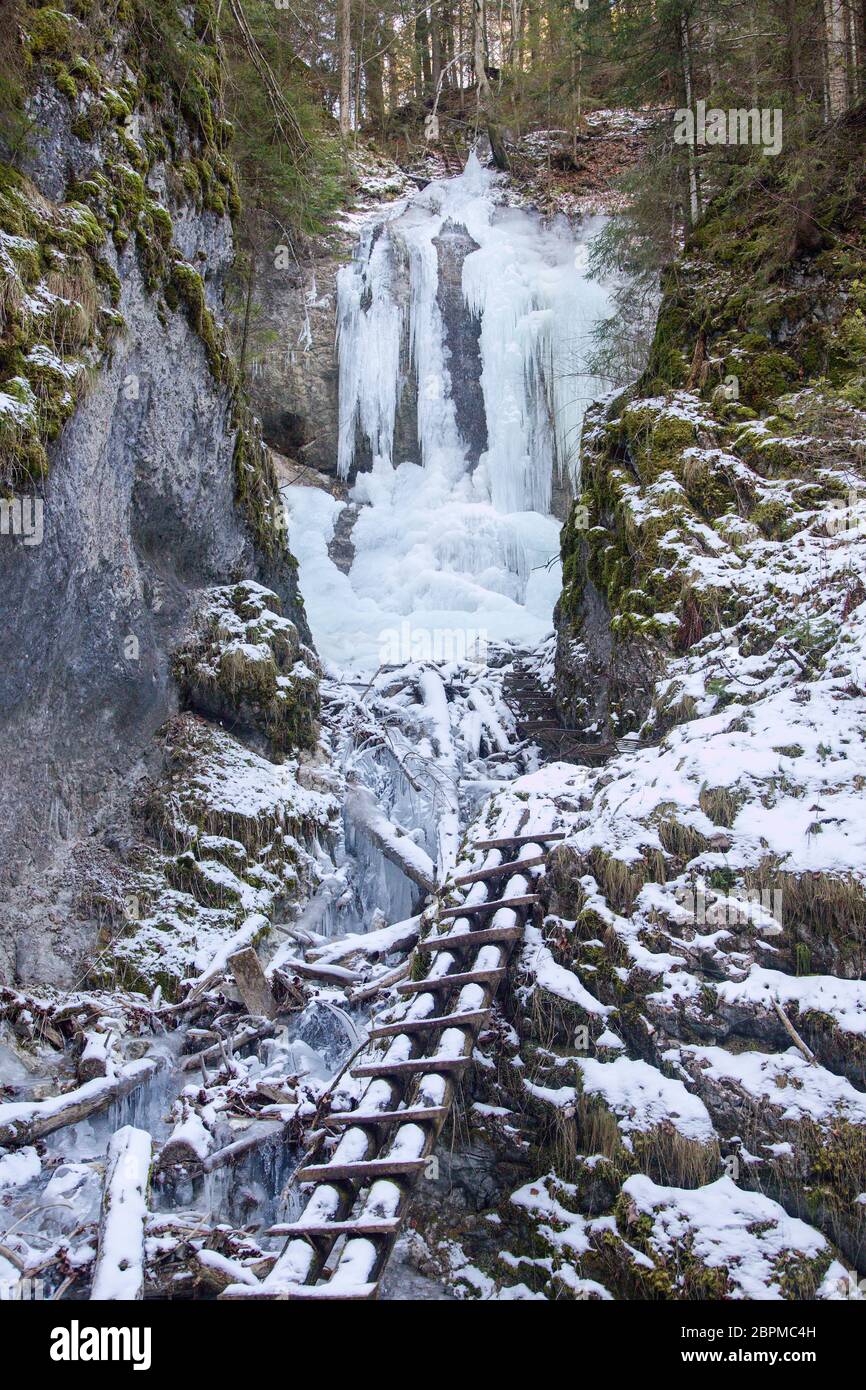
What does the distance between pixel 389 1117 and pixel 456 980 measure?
0.76 metres

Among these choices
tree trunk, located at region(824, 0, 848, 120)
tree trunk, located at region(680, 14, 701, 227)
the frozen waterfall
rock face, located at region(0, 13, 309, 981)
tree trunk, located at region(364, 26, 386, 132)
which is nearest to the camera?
rock face, located at region(0, 13, 309, 981)

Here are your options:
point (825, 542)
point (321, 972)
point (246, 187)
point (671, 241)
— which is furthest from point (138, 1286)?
point (246, 187)

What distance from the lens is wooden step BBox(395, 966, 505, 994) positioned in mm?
4016

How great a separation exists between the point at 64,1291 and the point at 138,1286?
0.64 m

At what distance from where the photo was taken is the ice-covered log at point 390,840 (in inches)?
281

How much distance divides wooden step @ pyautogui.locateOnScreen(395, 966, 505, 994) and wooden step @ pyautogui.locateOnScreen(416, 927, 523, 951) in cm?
17

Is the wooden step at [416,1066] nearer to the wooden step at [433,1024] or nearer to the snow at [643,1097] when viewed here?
the wooden step at [433,1024]

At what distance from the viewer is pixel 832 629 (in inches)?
187

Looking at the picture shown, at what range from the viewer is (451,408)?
52.6 ft

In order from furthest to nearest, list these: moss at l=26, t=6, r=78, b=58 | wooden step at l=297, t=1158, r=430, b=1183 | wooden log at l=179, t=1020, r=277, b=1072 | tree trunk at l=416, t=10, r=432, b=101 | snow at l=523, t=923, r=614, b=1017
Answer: tree trunk at l=416, t=10, r=432, b=101
moss at l=26, t=6, r=78, b=58
wooden log at l=179, t=1020, r=277, b=1072
snow at l=523, t=923, r=614, b=1017
wooden step at l=297, t=1158, r=430, b=1183

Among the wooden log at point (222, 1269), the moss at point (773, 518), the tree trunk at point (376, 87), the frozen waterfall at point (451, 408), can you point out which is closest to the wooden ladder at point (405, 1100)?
the wooden log at point (222, 1269)

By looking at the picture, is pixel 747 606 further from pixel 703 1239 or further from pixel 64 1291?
pixel 64 1291

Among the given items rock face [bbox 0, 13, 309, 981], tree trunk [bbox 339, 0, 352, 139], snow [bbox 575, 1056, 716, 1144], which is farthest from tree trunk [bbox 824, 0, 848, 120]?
tree trunk [bbox 339, 0, 352, 139]

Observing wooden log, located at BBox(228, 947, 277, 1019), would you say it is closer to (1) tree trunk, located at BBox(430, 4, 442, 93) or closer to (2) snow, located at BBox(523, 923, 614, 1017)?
(2) snow, located at BBox(523, 923, 614, 1017)
